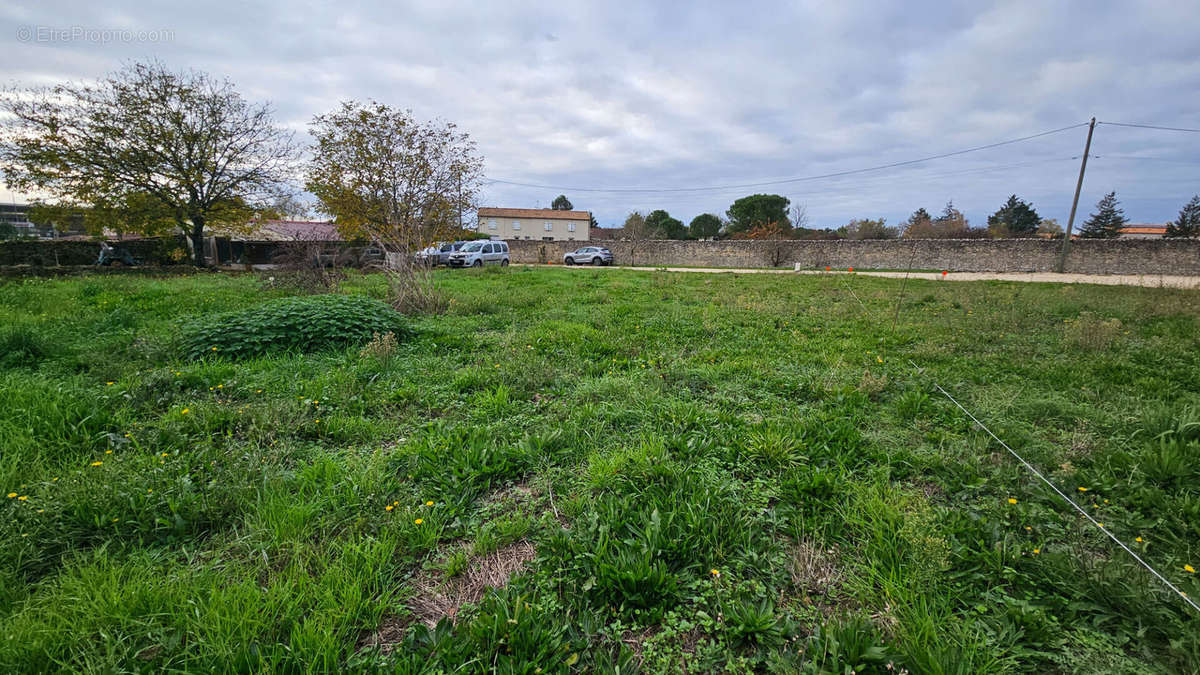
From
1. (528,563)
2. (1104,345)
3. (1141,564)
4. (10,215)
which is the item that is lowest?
(528,563)

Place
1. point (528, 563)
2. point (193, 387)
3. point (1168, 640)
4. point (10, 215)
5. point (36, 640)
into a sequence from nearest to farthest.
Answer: point (36, 640)
point (1168, 640)
point (528, 563)
point (193, 387)
point (10, 215)

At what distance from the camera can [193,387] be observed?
3625 mm

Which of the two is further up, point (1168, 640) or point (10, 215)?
point (10, 215)

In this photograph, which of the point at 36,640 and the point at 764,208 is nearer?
the point at 36,640

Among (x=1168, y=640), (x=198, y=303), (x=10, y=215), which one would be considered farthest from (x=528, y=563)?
(x=10, y=215)

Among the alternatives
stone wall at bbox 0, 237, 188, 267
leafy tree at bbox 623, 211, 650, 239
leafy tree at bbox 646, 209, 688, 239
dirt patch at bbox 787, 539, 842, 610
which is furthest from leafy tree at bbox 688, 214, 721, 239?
dirt patch at bbox 787, 539, 842, 610

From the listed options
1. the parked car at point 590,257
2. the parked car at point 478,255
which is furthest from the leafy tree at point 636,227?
the parked car at point 478,255

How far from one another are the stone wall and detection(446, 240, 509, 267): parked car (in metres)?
10.8

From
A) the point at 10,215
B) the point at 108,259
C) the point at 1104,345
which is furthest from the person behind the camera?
the point at 10,215

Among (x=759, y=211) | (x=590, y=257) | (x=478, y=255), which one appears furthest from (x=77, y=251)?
(x=759, y=211)

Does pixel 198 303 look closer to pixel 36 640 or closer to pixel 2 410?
pixel 2 410

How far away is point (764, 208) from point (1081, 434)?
177 feet

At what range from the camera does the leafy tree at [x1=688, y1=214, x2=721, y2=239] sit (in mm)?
59688

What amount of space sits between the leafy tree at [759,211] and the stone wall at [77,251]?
48150 mm
